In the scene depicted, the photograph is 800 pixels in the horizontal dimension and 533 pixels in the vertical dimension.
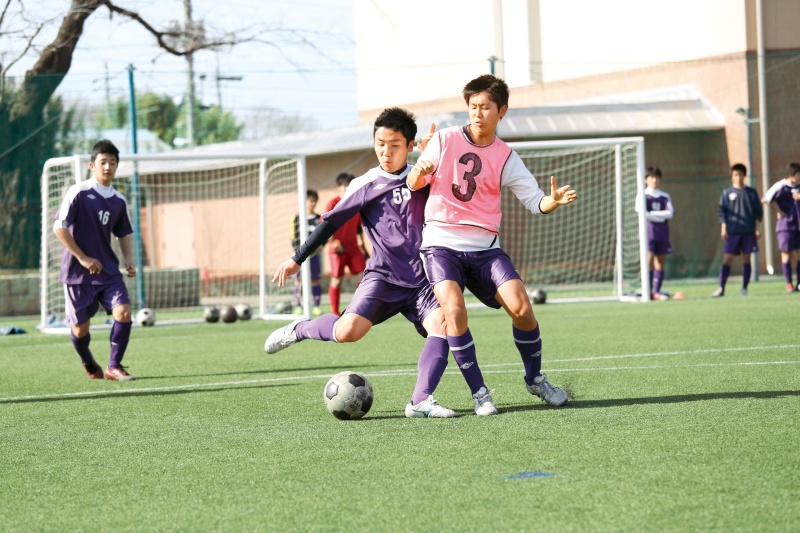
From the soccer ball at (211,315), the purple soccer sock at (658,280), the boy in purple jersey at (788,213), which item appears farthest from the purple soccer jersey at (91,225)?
the boy in purple jersey at (788,213)

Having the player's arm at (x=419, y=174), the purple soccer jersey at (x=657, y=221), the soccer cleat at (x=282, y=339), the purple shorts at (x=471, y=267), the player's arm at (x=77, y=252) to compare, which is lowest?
the soccer cleat at (x=282, y=339)

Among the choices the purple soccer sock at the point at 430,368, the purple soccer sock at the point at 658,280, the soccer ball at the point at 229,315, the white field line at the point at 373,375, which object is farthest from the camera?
the purple soccer sock at the point at 658,280

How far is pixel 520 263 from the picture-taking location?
2331 cm

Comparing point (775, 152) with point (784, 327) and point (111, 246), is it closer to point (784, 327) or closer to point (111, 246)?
point (784, 327)

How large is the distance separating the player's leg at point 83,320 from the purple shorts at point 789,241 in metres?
11.8

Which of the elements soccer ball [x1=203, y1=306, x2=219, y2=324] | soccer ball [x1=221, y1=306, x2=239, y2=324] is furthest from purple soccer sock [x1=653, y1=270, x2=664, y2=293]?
soccer ball [x1=203, y1=306, x2=219, y2=324]

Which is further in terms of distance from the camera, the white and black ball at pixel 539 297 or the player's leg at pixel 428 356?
the white and black ball at pixel 539 297

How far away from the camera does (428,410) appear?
5.96m

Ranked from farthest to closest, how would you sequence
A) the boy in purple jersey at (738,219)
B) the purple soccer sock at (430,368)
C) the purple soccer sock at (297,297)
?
the purple soccer sock at (297,297), the boy in purple jersey at (738,219), the purple soccer sock at (430,368)

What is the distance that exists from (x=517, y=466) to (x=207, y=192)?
982 inches

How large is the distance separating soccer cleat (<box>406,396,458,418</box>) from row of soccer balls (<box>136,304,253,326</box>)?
396 inches

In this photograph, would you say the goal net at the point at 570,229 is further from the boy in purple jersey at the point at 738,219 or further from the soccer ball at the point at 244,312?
the soccer ball at the point at 244,312

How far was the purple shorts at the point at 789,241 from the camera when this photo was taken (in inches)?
691

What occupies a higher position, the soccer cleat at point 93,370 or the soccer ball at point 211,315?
the soccer ball at point 211,315
